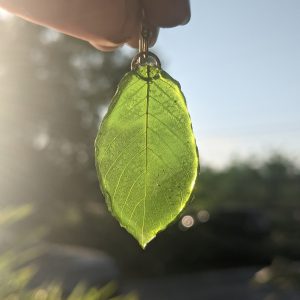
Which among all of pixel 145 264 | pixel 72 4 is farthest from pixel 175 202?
pixel 145 264

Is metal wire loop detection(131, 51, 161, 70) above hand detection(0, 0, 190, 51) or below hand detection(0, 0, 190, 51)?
below

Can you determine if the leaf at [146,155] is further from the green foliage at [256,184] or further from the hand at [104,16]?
the green foliage at [256,184]

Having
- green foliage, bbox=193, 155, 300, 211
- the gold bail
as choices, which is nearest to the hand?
the gold bail

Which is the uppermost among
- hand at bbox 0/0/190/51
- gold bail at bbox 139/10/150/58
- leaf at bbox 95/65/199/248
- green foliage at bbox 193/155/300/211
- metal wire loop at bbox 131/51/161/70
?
green foliage at bbox 193/155/300/211

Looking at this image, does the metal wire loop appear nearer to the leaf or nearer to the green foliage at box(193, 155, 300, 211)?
the leaf

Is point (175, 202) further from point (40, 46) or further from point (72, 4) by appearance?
point (40, 46)

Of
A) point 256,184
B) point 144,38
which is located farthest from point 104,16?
point 256,184

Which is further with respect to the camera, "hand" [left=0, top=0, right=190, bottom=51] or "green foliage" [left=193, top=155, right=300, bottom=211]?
"green foliage" [left=193, top=155, right=300, bottom=211]
